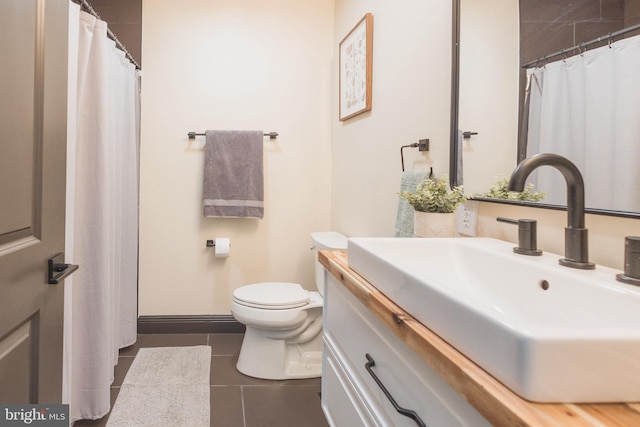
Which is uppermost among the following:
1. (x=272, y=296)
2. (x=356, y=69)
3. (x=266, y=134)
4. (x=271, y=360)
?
(x=356, y=69)

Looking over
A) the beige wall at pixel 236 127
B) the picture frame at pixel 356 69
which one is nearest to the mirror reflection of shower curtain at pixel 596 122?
the picture frame at pixel 356 69

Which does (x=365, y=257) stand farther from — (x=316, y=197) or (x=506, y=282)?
(x=316, y=197)

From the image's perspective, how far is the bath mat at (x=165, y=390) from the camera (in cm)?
173

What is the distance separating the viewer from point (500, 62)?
3.78 feet

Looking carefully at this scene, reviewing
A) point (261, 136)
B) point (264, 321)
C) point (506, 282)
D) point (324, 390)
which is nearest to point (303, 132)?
point (261, 136)

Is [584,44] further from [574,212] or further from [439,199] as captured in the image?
[439,199]

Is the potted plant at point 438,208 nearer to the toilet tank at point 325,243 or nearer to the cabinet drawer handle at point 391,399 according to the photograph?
the cabinet drawer handle at point 391,399

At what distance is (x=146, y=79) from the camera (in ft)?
8.59

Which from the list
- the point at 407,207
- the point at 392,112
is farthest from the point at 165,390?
the point at 392,112

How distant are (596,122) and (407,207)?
71 centimetres

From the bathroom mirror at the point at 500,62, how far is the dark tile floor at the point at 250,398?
127 centimetres

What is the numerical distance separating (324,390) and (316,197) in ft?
5.48

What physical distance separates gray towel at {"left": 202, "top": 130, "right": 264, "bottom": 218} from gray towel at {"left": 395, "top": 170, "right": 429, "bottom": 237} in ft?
4.16

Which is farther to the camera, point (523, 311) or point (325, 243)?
point (325, 243)
